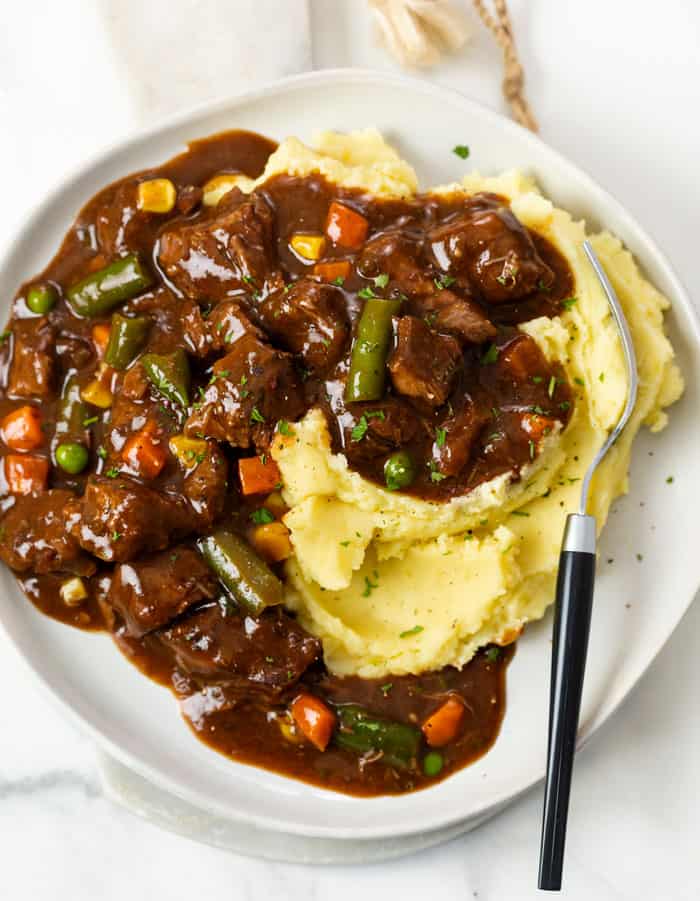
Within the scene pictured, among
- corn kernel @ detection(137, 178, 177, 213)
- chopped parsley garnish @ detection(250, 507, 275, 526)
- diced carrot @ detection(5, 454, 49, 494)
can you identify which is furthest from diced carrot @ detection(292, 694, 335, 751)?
corn kernel @ detection(137, 178, 177, 213)

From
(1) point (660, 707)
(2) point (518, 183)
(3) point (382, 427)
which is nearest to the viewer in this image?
(3) point (382, 427)

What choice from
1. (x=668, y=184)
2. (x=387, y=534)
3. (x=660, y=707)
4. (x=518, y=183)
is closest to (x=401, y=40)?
(x=518, y=183)

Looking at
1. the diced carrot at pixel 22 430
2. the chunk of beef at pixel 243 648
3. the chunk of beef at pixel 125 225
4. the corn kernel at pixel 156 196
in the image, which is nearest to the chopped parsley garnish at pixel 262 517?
the chunk of beef at pixel 243 648

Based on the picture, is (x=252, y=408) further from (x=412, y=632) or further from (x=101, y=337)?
(x=412, y=632)

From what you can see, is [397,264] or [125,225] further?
[125,225]

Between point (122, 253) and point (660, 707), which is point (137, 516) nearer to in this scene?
point (122, 253)

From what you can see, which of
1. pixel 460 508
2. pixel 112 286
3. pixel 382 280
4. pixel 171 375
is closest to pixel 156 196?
pixel 112 286

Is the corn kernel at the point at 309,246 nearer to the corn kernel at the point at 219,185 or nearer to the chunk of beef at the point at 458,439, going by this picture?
the corn kernel at the point at 219,185

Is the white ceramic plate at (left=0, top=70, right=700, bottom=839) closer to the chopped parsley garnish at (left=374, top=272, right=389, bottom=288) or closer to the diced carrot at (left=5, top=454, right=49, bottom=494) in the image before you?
the diced carrot at (left=5, top=454, right=49, bottom=494)
